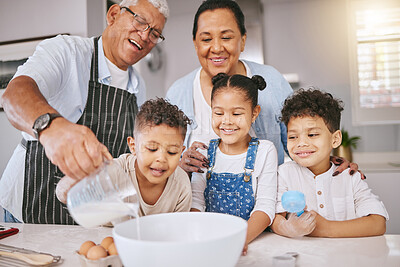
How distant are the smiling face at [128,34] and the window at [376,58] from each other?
217cm

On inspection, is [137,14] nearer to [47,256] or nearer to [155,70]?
[47,256]

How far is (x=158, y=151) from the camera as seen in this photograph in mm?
927

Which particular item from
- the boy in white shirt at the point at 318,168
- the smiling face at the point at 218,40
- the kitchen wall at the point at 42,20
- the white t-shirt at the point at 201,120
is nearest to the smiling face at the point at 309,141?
the boy in white shirt at the point at 318,168

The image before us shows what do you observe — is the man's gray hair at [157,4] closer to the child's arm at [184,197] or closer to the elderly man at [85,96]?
the elderly man at [85,96]

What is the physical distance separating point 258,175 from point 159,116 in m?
0.36

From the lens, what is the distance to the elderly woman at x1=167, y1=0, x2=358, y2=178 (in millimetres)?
1249

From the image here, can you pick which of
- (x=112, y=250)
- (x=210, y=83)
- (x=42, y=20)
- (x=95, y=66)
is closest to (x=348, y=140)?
(x=210, y=83)

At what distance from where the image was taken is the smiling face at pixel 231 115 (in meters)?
1.09

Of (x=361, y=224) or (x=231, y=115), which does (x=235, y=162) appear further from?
(x=361, y=224)

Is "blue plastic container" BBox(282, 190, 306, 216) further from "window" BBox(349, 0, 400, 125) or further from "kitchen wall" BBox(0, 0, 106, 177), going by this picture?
"window" BBox(349, 0, 400, 125)

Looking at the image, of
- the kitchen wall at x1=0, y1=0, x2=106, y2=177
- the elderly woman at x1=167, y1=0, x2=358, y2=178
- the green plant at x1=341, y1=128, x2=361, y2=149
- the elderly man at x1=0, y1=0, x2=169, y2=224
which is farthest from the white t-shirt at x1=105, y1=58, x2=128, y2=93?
the green plant at x1=341, y1=128, x2=361, y2=149

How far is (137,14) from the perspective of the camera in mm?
1336

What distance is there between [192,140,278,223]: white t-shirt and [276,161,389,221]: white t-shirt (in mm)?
39

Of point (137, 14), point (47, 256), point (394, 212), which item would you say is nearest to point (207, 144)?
point (137, 14)
